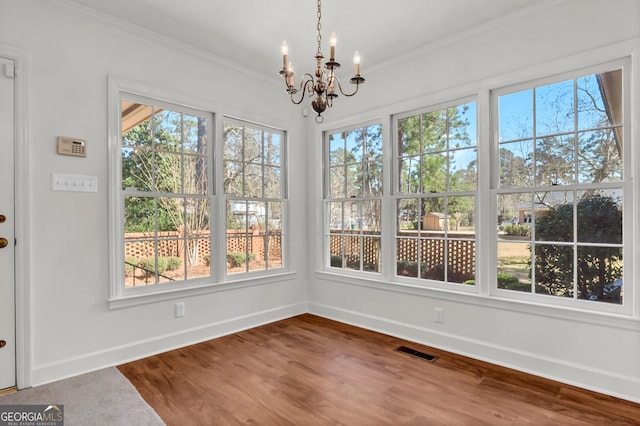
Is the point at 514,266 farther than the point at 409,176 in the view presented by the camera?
No

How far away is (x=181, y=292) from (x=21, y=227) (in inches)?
53.2

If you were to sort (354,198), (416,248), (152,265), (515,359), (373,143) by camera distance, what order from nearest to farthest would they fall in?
(515,359)
(152,265)
(416,248)
(373,143)
(354,198)

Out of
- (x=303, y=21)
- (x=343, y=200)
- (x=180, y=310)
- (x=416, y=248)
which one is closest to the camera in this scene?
(x=303, y=21)

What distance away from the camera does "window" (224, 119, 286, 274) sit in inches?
151

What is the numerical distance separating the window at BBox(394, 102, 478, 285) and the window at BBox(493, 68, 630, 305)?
0.28 m

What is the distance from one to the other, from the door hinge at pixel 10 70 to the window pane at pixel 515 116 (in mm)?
3792

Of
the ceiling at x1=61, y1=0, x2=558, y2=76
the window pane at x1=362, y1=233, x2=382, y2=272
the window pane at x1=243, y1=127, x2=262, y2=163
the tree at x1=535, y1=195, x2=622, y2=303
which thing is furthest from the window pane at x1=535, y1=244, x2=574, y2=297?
the window pane at x1=243, y1=127, x2=262, y2=163

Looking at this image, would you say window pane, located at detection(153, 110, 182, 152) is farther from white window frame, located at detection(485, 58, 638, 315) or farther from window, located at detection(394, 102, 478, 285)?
white window frame, located at detection(485, 58, 638, 315)

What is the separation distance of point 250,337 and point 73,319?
1557mm

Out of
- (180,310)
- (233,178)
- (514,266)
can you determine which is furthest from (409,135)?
(180,310)

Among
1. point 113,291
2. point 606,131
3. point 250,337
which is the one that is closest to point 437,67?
point 606,131

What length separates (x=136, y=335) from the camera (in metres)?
3.08

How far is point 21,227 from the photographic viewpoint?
2512 millimetres

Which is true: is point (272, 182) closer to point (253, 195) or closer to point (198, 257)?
point (253, 195)
